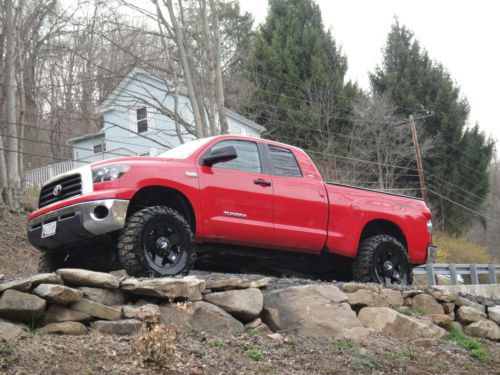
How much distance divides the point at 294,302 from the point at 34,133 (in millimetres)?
28332

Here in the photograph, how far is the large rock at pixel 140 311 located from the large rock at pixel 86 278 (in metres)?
0.26

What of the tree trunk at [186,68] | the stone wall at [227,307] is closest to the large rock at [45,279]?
the stone wall at [227,307]

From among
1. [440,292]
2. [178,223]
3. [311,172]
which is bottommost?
[440,292]

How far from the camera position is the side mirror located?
845 centimetres

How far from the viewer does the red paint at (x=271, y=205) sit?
8234 mm

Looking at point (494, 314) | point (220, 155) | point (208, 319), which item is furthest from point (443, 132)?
point (208, 319)

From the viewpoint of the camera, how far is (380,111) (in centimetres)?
3831

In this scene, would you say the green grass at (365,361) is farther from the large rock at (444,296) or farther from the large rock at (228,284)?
the large rock at (444,296)

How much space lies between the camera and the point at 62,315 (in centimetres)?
647

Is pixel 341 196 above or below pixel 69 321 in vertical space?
above

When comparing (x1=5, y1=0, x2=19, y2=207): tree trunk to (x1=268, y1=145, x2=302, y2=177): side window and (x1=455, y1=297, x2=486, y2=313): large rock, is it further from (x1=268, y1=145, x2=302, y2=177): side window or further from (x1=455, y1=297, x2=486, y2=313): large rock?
(x1=455, y1=297, x2=486, y2=313): large rock

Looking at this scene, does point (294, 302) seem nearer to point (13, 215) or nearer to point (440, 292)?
point (440, 292)

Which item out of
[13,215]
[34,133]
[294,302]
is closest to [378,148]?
[34,133]

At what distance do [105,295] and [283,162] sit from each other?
3.51 m
